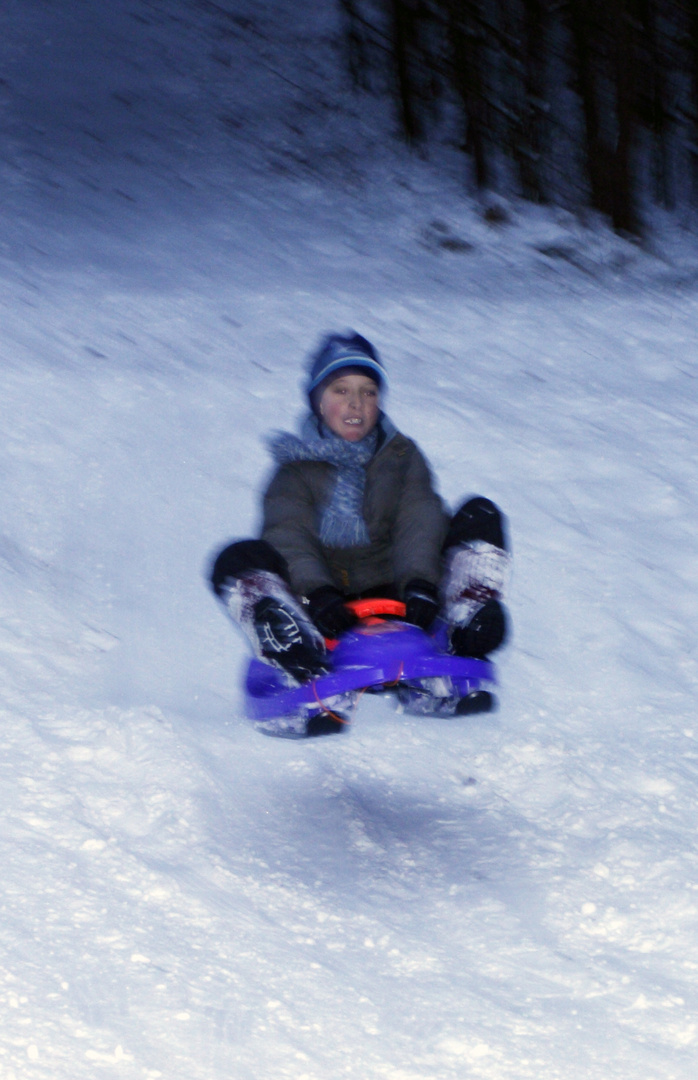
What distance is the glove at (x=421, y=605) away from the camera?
9.98 feet

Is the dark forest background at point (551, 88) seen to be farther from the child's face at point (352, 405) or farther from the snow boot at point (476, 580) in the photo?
the snow boot at point (476, 580)

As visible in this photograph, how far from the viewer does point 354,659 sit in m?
2.81

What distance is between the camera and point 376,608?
3084mm

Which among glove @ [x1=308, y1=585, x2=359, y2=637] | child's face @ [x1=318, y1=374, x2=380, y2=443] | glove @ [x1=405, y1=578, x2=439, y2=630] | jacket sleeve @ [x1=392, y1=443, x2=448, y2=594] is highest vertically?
child's face @ [x1=318, y1=374, x2=380, y2=443]

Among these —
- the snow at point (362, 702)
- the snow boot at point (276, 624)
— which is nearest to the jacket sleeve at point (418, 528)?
the snow boot at point (276, 624)

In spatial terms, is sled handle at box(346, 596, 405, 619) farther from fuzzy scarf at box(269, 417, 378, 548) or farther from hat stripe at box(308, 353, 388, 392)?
hat stripe at box(308, 353, 388, 392)

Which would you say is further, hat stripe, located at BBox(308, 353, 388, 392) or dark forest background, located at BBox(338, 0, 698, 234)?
dark forest background, located at BBox(338, 0, 698, 234)

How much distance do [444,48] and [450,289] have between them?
527cm

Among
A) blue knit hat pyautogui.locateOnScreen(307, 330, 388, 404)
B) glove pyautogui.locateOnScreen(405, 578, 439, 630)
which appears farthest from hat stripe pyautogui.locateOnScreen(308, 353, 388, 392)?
glove pyautogui.locateOnScreen(405, 578, 439, 630)

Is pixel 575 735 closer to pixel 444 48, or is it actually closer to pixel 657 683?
pixel 657 683

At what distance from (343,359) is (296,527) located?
0.50 metres

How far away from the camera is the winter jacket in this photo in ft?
10.6

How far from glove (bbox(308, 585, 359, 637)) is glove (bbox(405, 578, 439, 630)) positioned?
Answer: 14 cm

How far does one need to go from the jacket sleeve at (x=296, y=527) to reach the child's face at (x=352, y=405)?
12 cm
